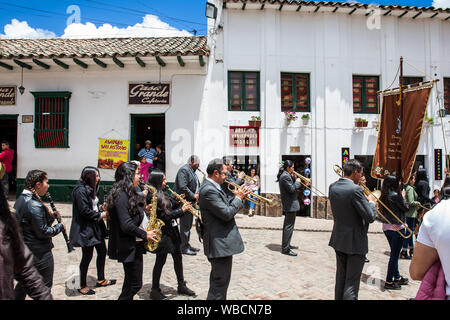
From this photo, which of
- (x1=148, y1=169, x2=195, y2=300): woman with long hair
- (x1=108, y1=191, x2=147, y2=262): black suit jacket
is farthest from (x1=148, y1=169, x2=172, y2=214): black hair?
(x1=108, y1=191, x2=147, y2=262): black suit jacket

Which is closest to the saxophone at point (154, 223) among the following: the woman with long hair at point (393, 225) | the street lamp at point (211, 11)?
the woman with long hair at point (393, 225)

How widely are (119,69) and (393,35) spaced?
35.6 feet

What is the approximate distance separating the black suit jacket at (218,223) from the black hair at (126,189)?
83cm

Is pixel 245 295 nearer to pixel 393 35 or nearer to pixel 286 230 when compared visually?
pixel 286 230

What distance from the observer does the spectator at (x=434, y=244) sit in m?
2.02

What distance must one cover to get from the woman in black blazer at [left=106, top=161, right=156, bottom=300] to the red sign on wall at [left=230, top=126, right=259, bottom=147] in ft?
25.4

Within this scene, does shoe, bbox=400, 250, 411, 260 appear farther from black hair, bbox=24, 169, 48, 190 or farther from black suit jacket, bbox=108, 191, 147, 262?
black hair, bbox=24, 169, 48, 190

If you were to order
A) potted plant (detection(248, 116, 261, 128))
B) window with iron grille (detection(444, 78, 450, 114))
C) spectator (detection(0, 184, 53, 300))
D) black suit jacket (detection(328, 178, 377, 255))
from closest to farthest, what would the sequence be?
1. spectator (detection(0, 184, 53, 300))
2. black suit jacket (detection(328, 178, 377, 255))
3. potted plant (detection(248, 116, 261, 128))
4. window with iron grille (detection(444, 78, 450, 114))

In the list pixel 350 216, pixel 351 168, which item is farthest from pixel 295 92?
pixel 350 216

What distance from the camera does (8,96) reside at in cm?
1141

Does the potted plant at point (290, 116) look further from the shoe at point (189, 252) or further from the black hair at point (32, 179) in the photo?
the black hair at point (32, 179)

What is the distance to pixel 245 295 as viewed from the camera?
457 centimetres

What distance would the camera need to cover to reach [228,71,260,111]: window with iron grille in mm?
11547

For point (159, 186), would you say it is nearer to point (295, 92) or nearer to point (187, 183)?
point (187, 183)
